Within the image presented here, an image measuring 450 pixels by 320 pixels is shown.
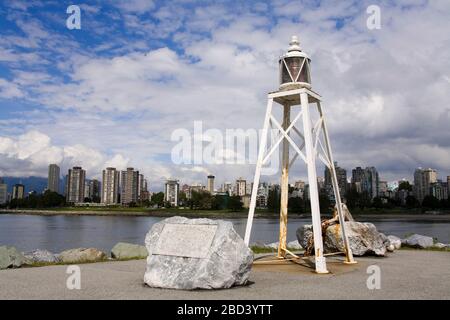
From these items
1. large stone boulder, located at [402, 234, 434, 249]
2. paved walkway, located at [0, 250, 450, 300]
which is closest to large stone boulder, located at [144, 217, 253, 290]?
paved walkway, located at [0, 250, 450, 300]

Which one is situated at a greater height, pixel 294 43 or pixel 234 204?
pixel 294 43

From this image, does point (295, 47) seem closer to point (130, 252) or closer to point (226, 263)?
point (226, 263)

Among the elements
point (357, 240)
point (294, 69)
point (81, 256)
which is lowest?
point (81, 256)

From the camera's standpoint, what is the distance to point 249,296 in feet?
27.0

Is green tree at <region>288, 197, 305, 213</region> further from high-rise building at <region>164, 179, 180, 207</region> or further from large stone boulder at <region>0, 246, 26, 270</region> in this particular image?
large stone boulder at <region>0, 246, 26, 270</region>

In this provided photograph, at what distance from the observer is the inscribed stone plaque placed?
9.38 metres

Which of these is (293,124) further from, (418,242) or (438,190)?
(438,190)

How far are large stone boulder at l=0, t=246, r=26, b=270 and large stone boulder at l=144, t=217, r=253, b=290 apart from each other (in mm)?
5273

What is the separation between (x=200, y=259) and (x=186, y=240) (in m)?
0.66

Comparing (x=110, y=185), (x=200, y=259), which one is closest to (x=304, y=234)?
(x=200, y=259)

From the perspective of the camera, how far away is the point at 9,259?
41.9ft
